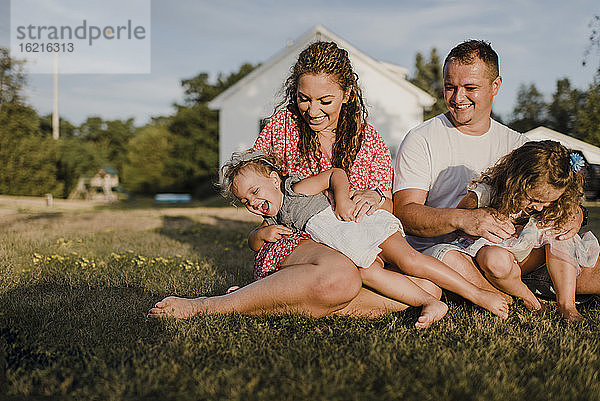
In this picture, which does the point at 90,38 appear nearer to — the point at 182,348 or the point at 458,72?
the point at 458,72

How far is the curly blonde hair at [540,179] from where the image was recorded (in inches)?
107

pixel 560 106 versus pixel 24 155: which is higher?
pixel 560 106

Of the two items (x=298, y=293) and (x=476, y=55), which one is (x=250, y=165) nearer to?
(x=298, y=293)

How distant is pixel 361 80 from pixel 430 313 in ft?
48.9

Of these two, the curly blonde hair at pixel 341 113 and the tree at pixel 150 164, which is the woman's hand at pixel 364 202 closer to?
the curly blonde hair at pixel 341 113

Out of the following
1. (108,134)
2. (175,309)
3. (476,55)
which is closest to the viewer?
(175,309)

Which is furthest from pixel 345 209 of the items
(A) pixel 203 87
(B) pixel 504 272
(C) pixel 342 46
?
(A) pixel 203 87

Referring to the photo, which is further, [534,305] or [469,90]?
[469,90]

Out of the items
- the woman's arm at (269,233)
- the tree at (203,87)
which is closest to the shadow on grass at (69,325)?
the woman's arm at (269,233)

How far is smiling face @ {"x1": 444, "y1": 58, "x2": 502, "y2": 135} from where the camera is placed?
124 inches

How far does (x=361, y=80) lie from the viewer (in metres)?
16.7

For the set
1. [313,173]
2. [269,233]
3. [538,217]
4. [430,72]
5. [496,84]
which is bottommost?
[269,233]

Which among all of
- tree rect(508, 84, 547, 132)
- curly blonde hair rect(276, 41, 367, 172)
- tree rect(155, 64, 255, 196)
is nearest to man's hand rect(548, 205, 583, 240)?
curly blonde hair rect(276, 41, 367, 172)

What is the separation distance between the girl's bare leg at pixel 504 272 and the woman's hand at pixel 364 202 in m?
0.63
